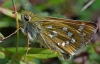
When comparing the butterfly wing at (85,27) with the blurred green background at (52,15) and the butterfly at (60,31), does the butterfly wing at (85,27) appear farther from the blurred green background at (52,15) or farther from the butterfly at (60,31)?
the blurred green background at (52,15)

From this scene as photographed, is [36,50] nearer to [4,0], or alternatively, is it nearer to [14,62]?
[14,62]

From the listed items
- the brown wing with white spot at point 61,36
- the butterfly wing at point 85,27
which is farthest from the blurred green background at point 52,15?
the butterfly wing at point 85,27

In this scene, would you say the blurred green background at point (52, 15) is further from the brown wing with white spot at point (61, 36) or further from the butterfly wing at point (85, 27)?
the butterfly wing at point (85, 27)

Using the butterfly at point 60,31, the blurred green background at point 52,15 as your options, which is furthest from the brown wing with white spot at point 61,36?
the blurred green background at point 52,15

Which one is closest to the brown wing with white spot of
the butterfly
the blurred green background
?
the butterfly

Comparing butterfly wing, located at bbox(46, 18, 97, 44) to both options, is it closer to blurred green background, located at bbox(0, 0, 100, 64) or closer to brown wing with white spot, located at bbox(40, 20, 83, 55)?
brown wing with white spot, located at bbox(40, 20, 83, 55)

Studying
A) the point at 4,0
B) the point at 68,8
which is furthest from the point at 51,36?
the point at 68,8
